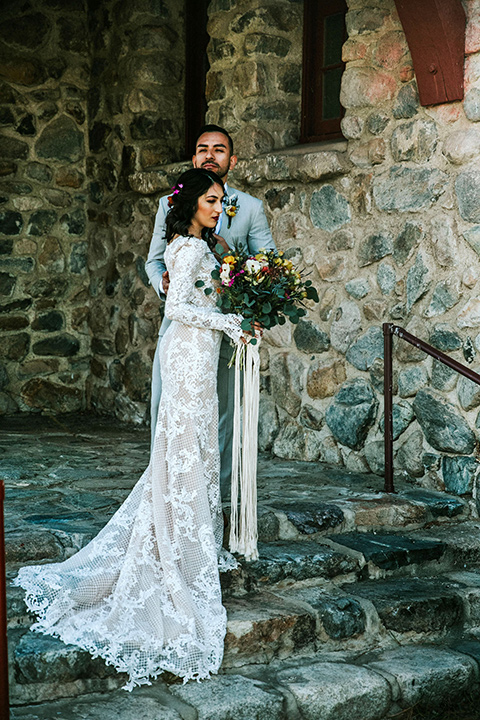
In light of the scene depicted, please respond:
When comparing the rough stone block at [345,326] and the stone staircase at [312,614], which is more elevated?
the rough stone block at [345,326]

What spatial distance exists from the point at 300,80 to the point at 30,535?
134 inches

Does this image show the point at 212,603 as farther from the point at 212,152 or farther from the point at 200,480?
the point at 212,152

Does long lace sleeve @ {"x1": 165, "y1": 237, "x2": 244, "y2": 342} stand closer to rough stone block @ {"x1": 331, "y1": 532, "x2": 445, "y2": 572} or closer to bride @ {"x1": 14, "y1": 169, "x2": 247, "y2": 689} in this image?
bride @ {"x1": 14, "y1": 169, "x2": 247, "y2": 689}

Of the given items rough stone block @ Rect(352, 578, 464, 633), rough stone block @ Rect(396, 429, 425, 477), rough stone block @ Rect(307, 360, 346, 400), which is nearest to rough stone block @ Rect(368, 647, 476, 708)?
rough stone block @ Rect(352, 578, 464, 633)

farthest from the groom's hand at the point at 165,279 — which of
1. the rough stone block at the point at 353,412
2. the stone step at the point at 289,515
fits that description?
the rough stone block at the point at 353,412

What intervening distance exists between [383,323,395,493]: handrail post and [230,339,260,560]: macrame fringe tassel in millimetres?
1097

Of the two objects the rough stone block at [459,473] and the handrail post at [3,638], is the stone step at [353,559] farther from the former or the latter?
the handrail post at [3,638]

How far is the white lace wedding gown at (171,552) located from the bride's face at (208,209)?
0.09 meters

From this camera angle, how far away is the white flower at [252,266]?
3385 millimetres

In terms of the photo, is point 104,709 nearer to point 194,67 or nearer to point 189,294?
point 189,294

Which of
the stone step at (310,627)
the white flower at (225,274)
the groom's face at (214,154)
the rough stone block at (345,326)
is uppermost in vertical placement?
the groom's face at (214,154)

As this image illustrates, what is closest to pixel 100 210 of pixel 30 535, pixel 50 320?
pixel 50 320

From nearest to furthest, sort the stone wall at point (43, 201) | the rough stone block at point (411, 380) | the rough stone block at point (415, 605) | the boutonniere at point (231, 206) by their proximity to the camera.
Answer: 1. the rough stone block at point (415, 605)
2. the boutonniere at point (231, 206)
3. the rough stone block at point (411, 380)
4. the stone wall at point (43, 201)

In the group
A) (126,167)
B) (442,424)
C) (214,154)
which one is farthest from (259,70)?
(442,424)
